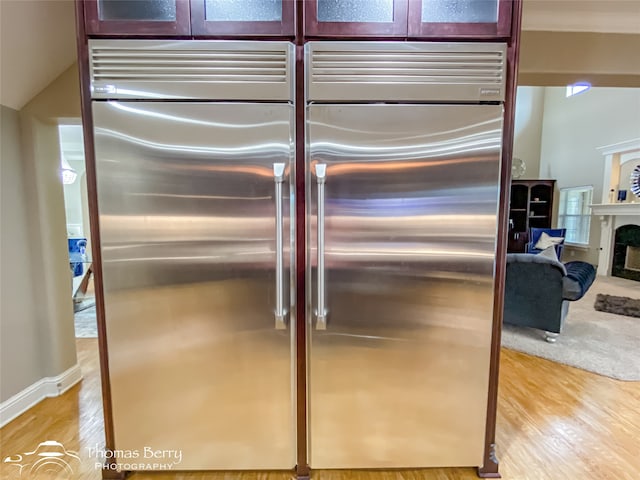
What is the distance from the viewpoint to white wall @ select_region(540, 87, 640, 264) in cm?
562

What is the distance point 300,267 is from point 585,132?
7847 mm

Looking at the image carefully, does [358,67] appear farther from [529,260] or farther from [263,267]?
[529,260]

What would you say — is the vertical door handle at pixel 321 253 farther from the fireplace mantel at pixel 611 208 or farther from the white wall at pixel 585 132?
the white wall at pixel 585 132

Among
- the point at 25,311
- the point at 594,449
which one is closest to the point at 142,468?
the point at 25,311

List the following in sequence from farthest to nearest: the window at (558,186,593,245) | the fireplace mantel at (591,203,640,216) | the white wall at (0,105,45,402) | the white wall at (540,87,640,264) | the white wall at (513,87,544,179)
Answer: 1. the white wall at (513,87,544,179)
2. the window at (558,186,593,245)
3. the white wall at (540,87,640,264)
4. the fireplace mantel at (591,203,640,216)
5. the white wall at (0,105,45,402)

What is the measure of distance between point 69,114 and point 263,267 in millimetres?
1666

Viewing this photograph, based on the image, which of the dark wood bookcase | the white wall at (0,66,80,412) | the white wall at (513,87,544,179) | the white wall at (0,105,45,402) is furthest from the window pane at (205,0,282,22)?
the white wall at (513,87,544,179)

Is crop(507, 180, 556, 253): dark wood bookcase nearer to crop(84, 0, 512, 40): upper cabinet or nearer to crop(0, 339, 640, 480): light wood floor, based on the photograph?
crop(0, 339, 640, 480): light wood floor

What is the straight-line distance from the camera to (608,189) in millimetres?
5988

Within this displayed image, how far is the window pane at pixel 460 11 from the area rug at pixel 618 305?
4.17 m

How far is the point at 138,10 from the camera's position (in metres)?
1.29

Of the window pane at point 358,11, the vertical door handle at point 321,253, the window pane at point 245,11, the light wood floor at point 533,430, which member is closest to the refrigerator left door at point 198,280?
the vertical door handle at point 321,253

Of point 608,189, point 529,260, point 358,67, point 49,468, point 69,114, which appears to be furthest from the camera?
point 608,189

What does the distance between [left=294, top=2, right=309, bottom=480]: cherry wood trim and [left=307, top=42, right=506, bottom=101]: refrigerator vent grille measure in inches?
2.2
